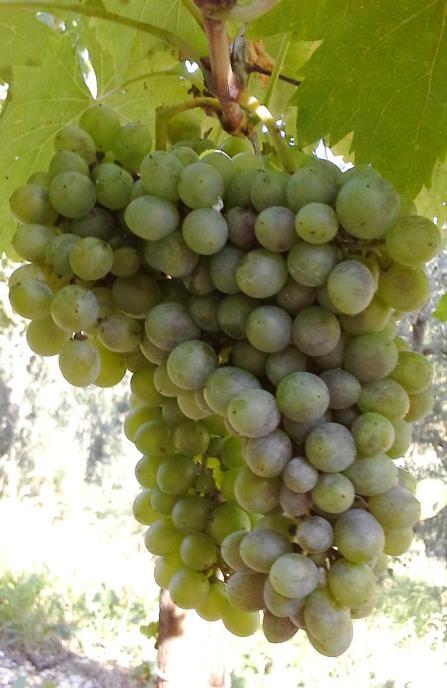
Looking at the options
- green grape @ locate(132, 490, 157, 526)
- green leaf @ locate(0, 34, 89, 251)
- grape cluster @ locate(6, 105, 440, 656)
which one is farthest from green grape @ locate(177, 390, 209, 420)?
green leaf @ locate(0, 34, 89, 251)

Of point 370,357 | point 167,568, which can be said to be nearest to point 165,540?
point 167,568

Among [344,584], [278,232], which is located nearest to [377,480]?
[344,584]

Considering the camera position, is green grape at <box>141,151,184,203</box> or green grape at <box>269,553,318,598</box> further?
green grape at <box>141,151,184,203</box>

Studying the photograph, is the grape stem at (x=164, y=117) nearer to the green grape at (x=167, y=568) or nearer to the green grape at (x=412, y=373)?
the green grape at (x=412, y=373)

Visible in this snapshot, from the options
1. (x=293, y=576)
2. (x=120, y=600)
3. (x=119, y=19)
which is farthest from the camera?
(x=120, y=600)

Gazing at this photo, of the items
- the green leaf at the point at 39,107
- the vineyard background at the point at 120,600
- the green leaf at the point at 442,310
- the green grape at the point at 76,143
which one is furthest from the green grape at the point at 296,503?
the vineyard background at the point at 120,600

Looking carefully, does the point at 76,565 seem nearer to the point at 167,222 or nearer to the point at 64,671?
the point at 64,671

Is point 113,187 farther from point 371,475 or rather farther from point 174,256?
point 371,475

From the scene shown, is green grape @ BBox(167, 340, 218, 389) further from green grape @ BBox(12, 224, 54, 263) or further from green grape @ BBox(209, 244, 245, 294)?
green grape @ BBox(12, 224, 54, 263)
